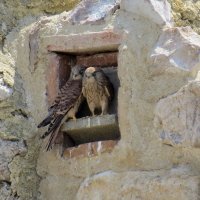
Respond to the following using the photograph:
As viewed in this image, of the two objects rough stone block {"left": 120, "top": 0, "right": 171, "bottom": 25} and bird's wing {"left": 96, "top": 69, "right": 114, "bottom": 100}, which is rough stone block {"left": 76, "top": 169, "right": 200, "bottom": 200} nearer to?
bird's wing {"left": 96, "top": 69, "right": 114, "bottom": 100}

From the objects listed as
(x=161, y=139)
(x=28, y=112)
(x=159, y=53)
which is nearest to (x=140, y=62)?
(x=159, y=53)

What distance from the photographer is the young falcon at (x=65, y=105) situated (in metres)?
4.03

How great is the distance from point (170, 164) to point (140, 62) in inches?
19.8

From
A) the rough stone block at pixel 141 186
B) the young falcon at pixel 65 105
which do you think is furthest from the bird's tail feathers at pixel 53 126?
the rough stone block at pixel 141 186

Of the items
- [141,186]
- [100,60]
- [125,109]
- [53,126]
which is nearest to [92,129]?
[53,126]

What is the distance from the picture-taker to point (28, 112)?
13.6 ft

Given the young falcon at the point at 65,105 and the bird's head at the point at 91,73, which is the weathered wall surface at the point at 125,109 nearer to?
the young falcon at the point at 65,105

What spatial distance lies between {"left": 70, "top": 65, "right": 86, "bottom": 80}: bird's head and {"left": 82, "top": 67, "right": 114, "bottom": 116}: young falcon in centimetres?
5

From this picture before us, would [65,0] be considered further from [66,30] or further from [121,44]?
[121,44]

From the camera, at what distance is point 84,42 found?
4.05m

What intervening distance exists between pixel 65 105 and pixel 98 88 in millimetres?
173

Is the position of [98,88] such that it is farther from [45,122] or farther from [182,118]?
[182,118]

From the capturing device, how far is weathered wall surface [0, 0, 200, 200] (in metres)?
3.54

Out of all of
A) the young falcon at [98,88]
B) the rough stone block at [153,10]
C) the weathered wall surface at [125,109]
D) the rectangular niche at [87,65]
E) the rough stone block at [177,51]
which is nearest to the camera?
the weathered wall surface at [125,109]
